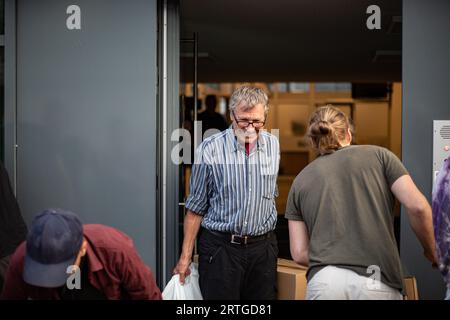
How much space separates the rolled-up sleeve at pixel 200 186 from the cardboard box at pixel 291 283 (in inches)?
23.2

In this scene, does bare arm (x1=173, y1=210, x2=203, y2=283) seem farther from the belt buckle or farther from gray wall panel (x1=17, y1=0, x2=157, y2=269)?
gray wall panel (x1=17, y1=0, x2=157, y2=269)

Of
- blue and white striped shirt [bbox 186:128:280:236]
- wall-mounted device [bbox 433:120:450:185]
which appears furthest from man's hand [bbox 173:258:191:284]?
wall-mounted device [bbox 433:120:450:185]

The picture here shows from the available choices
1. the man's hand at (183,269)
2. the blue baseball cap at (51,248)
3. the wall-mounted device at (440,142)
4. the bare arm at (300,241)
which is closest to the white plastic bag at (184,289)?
the man's hand at (183,269)

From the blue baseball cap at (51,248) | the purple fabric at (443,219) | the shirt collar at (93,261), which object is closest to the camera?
the blue baseball cap at (51,248)

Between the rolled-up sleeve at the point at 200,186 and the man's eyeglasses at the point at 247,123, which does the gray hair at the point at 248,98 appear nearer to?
the man's eyeglasses at the point at 247,123

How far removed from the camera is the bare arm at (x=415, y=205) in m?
2.87

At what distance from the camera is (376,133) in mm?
13422

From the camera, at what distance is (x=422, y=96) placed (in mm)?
4379

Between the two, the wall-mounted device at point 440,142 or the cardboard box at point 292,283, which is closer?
the cardboard box at point 292,283

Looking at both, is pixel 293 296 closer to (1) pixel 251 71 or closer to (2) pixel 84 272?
(2) pixel 84 272

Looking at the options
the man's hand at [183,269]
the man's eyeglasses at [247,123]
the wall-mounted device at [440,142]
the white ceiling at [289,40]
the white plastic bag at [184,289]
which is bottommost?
the white plastic bag at [184,289]

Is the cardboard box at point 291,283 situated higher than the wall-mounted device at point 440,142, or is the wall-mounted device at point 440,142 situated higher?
the wall-mounted device at point 440,142

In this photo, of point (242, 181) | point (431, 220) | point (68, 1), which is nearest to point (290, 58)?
point (68, 1)

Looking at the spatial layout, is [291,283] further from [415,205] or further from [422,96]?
[422,96]
